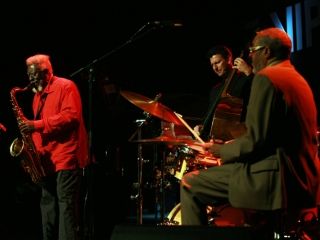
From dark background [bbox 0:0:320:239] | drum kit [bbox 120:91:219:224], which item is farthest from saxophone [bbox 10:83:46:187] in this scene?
dark background [bbox 0:0:320:239]

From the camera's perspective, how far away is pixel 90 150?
4.54m

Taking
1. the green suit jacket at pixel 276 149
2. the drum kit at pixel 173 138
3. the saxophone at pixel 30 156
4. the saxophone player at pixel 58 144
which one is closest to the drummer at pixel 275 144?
the green suit jacket at pixel 276 149

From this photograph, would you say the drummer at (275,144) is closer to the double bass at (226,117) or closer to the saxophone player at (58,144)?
the double bass at (226,117)

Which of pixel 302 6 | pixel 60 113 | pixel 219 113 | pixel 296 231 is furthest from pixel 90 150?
pixel 302 6

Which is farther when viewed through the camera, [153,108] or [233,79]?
[233,79]

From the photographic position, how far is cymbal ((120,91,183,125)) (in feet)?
13.6

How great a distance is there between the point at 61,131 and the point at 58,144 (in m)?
0.15

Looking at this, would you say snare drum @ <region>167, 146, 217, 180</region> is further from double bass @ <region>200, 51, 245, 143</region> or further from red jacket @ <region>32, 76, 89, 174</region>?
red jacket @ <region>32, 76, 89, 174</region>

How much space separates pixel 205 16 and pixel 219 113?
12.0ft

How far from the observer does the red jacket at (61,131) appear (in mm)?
4547

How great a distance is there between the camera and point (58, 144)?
15.2 ft

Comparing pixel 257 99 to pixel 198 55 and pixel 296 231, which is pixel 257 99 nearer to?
pixel 296 231

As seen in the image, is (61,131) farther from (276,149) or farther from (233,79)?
(276,149)

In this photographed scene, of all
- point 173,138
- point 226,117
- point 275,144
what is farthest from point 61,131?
point 275,144
